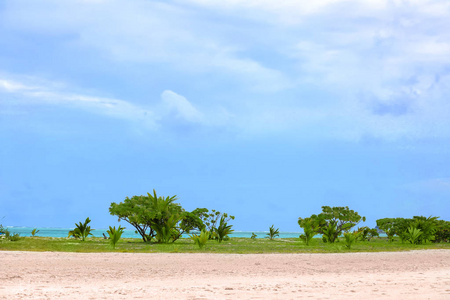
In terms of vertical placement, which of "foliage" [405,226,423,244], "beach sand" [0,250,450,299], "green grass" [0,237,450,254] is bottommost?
"beach sand" [0,250,450,299]

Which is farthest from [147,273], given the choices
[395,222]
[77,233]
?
[395,222]

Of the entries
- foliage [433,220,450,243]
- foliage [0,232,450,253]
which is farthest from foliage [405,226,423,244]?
foliage [433,220,450,243]

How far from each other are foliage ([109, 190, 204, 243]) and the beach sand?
1147cm

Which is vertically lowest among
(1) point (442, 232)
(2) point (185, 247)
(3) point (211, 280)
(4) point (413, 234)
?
(3) point (211, 280)

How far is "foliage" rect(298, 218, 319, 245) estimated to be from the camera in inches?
1249

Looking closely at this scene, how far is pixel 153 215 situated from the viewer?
2917 centimetres

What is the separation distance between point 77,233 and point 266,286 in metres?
29.7

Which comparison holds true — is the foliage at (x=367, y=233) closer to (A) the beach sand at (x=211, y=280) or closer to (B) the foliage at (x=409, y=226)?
(B) the foliage at (x=409, y=226)

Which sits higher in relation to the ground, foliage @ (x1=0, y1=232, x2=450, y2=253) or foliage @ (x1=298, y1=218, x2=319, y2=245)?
foliage @ (x1=298, y1=218, x2=319, y2=245)

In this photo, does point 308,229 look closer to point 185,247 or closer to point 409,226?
point 185,247

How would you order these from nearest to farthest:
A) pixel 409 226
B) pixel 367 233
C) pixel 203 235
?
pixel 203 235 → pixel 409 226 → pixel 367 233

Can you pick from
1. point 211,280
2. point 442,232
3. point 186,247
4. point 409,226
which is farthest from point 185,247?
point 442,232

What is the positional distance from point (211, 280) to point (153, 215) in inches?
666

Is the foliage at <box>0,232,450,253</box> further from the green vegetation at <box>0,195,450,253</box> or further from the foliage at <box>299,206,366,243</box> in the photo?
the foliage at <box>299,206,366,243</box>
